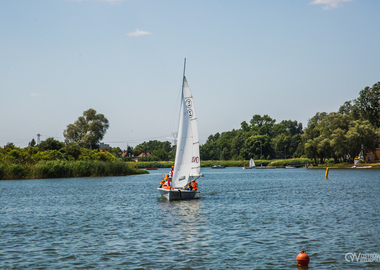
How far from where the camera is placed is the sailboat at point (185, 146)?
119 feet

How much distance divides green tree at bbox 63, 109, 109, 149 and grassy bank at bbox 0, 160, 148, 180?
1778 inches

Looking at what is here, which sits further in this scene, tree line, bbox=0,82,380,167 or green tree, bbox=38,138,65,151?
green tree, bbox=38,138,65,151

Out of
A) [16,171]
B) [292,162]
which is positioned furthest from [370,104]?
[16,171]

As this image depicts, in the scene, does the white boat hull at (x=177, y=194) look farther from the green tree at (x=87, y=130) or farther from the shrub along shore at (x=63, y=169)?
the green tree at (x=87, y=130)

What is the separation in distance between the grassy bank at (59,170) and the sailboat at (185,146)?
47950 millimetres

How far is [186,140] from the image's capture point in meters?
36.6

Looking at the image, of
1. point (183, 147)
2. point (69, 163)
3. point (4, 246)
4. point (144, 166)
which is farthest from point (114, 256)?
point (144, 166)

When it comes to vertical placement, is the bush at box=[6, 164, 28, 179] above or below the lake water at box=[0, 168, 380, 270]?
above

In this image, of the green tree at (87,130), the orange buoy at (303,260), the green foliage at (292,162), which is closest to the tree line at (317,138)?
the green tree at (87,130)

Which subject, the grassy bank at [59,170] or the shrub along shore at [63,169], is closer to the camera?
the grassy bank at [59,170]

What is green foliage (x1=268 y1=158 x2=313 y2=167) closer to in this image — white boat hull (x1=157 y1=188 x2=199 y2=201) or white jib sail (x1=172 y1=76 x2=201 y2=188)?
white boat hull (x1=157 y1=188 x2=199 y2=201)

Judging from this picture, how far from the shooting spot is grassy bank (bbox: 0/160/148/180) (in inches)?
2965

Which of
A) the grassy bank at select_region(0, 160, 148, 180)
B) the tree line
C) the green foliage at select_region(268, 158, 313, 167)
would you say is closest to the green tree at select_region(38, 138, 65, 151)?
the tree line

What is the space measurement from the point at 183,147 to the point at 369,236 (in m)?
18.4
